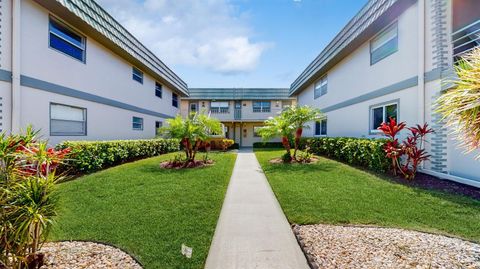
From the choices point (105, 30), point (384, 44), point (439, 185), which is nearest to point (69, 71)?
point (105, 30)

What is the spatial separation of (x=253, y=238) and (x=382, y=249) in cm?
192

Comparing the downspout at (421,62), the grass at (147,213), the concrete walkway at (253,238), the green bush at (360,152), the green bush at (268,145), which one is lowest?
the concrete walkway at (253,238)

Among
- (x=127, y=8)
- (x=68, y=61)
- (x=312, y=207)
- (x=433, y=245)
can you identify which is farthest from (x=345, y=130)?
(x=68, y=61)

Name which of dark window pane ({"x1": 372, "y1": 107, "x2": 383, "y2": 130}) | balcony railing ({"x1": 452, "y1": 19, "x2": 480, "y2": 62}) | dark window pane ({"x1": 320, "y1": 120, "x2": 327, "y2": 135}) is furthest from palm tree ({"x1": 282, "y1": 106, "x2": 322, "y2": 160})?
dark window pane ({"x1": 320, "y1": 120, "x2": 327, "y2": 135})

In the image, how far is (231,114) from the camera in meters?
25.8

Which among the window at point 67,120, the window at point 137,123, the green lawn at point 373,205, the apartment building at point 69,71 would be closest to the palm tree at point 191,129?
the window at point 67,120

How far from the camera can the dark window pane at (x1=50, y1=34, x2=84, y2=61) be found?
8719mm

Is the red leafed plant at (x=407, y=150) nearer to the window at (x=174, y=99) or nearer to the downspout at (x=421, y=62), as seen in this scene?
the downspout at (x=421, y=62)

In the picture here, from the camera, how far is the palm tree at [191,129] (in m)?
9.71

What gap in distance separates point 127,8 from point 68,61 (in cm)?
349

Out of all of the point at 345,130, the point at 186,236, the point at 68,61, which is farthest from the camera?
the point at 345,130

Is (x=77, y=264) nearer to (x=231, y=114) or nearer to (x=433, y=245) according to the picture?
(x=433, y=245)

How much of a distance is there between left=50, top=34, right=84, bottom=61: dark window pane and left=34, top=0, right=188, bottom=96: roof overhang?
809 mm

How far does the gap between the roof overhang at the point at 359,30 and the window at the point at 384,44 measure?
0.88 feet
